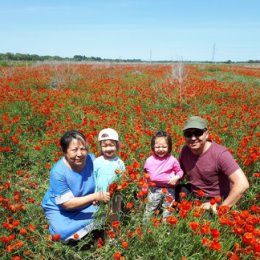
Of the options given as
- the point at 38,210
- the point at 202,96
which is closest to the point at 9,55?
the point at 202,96

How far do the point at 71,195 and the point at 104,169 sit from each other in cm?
45

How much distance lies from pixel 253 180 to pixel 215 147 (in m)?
1.27

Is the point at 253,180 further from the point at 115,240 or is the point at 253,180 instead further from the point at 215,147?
the point at 115,240

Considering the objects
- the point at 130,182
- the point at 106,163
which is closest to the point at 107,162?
the point at 106,163

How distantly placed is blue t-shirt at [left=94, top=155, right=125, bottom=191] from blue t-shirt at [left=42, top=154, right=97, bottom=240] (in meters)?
0.08

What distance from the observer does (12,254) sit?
258 cm

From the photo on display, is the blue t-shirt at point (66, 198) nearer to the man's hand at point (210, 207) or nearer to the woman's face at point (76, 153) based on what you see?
the woman's face at point (76, 153)

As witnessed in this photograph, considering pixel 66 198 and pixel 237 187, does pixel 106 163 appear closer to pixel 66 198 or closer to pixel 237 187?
pixel 66 198

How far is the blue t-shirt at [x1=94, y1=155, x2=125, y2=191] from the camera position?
3.03 meters

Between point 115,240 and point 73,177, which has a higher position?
point 73,177

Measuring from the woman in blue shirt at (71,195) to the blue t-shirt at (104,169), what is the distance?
107mm

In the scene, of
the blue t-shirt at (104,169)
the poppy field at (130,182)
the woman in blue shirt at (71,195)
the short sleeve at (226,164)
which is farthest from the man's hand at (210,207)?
the woman in blue shirt at (71,195)

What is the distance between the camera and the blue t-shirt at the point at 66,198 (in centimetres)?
282

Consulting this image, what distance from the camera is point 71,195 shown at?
9.37 ft
